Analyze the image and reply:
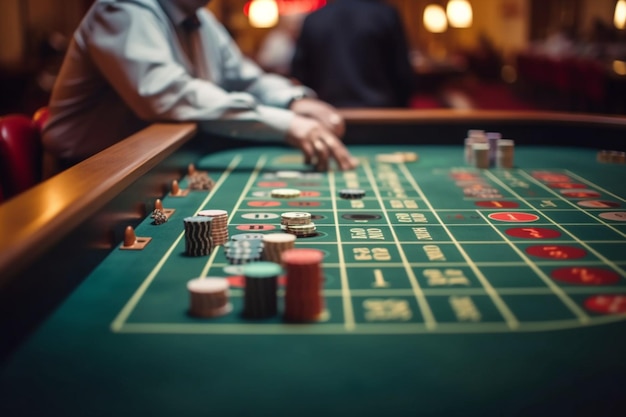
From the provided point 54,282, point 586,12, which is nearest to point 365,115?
point 54,282

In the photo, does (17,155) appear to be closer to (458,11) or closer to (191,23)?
(191,23)

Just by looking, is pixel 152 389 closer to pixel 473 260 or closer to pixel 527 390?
pixel 527 390

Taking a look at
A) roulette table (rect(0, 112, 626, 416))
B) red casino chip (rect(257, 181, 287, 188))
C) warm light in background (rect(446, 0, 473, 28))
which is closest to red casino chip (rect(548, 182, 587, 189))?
roulette table (rect(0, 112, 626, 416))

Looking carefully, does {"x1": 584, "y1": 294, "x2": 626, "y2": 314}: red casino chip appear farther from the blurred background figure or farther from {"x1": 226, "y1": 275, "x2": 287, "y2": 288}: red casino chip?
the blurred background figure

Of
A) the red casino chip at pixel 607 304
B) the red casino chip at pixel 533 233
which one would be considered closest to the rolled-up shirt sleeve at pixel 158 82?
the red casino chip at pixel 533 233

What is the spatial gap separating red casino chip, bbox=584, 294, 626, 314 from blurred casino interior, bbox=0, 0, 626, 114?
23.1ft

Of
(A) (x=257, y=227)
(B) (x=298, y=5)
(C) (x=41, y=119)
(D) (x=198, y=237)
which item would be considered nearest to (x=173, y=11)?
(C) (x=41, y=119)

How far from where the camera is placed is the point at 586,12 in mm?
15133

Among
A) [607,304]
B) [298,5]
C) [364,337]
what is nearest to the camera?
[364,337]

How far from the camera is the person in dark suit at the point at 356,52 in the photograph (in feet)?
15.1

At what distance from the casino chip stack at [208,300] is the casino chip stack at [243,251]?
9.8 inches

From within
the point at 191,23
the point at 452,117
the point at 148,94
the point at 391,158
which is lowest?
the point at 391,158

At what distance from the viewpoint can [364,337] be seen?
1.18 m

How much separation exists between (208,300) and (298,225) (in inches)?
23.6
